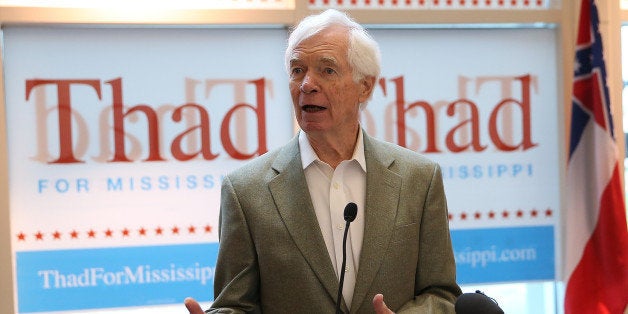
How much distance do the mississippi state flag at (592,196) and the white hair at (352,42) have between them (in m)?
1.91

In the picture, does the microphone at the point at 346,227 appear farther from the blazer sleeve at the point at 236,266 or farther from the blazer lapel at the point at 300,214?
the blazer sleeve at the point at 236,266

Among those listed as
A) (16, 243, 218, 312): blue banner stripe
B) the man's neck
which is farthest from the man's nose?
(16, 243, 218, 312): blue banner stripe

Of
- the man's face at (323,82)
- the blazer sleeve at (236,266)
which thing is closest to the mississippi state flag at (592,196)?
the man's face at (323,82)

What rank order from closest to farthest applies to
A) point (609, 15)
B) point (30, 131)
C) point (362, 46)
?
point (362, 46), point (30, 131), point (609, 15)

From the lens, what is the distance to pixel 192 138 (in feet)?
12.0

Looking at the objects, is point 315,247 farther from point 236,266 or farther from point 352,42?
point 352,42

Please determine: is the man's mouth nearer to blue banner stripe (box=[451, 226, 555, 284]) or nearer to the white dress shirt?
the white dress shirt

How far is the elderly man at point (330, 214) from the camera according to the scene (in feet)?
6.29

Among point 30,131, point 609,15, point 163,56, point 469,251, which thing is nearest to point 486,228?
point 469,251

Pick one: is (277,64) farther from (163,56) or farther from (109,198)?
(109,198)

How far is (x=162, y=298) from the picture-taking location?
3.66m

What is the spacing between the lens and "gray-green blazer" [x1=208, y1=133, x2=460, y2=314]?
191 cm

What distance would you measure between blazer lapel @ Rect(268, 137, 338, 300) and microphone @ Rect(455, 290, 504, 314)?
1.35ft

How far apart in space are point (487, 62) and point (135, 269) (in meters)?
1.87
